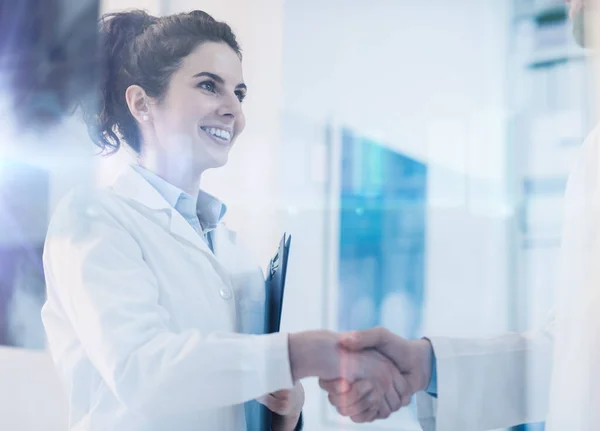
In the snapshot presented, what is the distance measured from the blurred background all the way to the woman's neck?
27mm

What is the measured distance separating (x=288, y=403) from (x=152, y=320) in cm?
29

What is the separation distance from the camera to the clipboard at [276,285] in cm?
102

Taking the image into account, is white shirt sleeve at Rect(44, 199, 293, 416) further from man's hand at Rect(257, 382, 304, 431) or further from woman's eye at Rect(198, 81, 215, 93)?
woman's eye at Rect(198, 81, 215, 93)

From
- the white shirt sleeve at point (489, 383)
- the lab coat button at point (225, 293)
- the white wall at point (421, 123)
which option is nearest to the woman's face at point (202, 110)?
the white wall at point (421, 123)

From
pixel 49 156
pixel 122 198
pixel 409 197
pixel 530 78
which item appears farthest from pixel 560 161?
pixel 49 156

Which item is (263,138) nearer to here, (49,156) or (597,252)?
(49,156)

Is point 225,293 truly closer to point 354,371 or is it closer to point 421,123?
point 354,371

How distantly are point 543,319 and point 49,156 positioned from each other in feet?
3.26

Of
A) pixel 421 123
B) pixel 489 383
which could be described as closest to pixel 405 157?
pixel 421 123

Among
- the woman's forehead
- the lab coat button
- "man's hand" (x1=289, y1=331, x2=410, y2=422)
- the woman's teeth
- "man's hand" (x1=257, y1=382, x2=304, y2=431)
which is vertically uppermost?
the woman's forehead

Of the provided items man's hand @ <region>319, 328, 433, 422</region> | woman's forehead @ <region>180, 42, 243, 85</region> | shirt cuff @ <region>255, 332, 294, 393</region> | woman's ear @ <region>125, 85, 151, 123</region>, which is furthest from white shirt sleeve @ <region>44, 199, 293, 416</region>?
woman's forehead @ <region>180, 42, 243, 85</region>

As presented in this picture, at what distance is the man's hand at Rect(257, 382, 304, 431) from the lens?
102 cm

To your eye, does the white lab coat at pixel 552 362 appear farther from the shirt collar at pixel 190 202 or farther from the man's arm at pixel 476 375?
the shirt collar at pixel 190 202

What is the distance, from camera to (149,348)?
3.06ft
